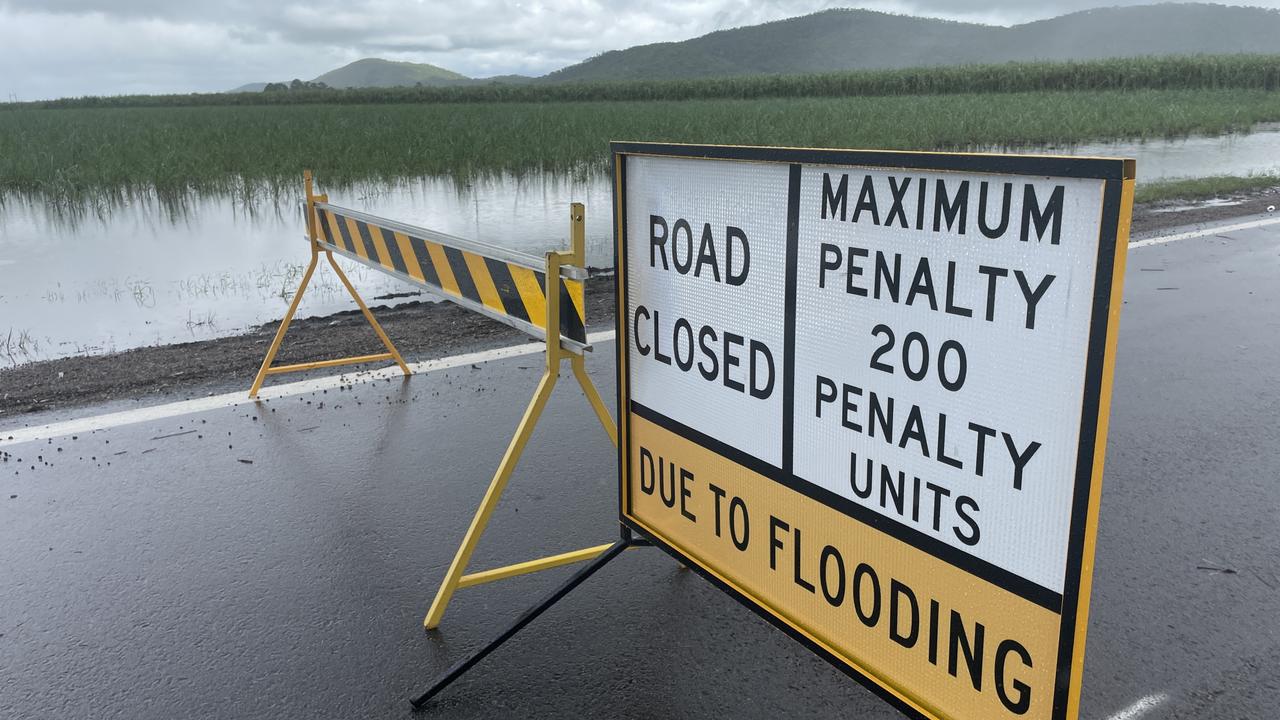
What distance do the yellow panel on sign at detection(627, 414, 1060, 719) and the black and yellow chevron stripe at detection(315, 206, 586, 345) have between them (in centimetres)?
55

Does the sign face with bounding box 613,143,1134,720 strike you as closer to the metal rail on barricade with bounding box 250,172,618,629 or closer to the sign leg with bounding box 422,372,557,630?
the metal rail on barricade with bounding box 250,172,618,629

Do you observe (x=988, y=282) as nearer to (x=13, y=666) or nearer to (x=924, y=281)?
(x=924, y=281)

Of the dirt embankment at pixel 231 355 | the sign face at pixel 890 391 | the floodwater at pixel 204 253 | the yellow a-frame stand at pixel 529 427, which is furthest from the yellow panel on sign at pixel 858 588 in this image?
the floodwater at pixel 204 253

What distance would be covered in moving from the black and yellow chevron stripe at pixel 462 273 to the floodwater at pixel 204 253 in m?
3.01

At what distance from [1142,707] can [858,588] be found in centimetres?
121

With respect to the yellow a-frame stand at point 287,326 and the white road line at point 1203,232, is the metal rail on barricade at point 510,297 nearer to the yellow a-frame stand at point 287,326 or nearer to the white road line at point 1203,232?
→ the yellow a-frame stand at point 287,326

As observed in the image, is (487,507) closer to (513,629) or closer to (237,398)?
(513,629)

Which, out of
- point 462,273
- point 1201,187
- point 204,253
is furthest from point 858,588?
point 1201,187

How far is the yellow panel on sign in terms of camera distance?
7.06 feet

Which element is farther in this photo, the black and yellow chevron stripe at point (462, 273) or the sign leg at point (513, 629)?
the black and yellow chevron stripe at point (462, 273)

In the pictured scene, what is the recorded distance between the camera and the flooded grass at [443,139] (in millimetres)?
18297

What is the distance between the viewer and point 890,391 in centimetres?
236

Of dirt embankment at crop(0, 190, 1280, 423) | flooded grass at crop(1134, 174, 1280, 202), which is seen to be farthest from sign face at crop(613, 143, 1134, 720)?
flooded grass at crop(1134, 174, 1280, 202)

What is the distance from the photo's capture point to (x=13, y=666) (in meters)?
3.35
